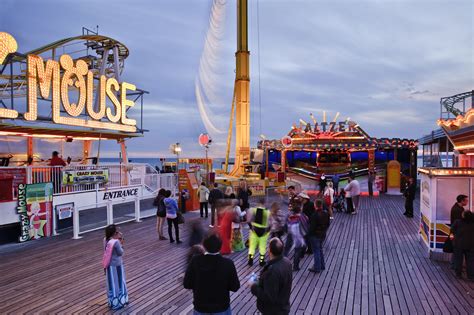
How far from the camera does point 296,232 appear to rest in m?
7.60

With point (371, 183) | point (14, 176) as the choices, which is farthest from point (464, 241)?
point (371, 183)

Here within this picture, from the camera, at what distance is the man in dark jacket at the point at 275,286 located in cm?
352

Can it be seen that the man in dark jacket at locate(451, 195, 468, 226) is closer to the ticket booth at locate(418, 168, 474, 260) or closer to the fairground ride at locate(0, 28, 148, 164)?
the ticket booth at locate(418, 168, 474, 260)

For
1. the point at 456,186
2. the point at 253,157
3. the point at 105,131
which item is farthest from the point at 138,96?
the point at 253,157

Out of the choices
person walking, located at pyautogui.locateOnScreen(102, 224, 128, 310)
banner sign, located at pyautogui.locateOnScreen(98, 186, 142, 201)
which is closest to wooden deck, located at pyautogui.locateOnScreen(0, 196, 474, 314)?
person walking, located at pyautogui.locateOnScreen(102, 224, 128, 310)

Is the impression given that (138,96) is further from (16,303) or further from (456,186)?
(456,186)

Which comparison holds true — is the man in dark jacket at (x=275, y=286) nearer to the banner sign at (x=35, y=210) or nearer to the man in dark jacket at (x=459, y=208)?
the man in dark jacket at (x=459, y=208)

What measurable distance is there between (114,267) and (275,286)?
3260 millimetres

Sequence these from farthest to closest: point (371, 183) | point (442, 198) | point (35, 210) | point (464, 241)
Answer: point (371, 183) < point (35, 210) < point (442, 198) < point (464, 241)

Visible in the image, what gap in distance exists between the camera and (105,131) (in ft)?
53.5

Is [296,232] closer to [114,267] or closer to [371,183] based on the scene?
[114,267]

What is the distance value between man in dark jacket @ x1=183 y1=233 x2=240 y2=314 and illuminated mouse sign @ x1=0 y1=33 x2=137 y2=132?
11.0 m

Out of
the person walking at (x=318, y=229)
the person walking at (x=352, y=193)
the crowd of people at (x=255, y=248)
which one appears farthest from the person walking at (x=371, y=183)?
the person walking at (x=318, y=229)

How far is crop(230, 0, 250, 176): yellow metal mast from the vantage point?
2675 centimetres
